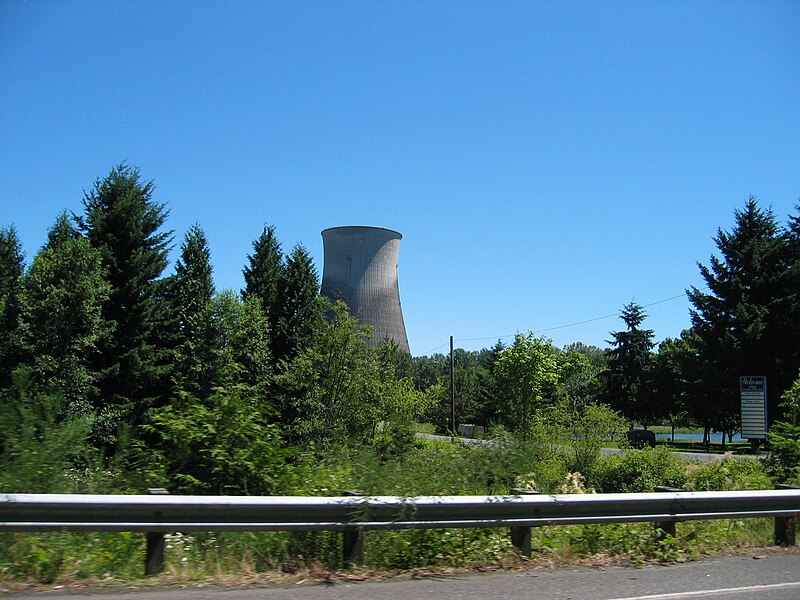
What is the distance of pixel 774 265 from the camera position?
48281mm

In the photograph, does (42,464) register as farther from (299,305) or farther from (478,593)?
(299,305)

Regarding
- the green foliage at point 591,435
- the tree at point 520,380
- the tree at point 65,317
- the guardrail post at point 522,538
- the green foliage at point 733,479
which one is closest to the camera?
the guardrail post at point 522,538

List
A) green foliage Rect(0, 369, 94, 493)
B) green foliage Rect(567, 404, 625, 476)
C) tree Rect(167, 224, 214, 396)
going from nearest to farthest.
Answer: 1. green foliage Rect(0, 369, 94, 493)
2. green foliage Rect(567, 404, 625, 476)
3. tree Rect(167, 224, 214, 396)

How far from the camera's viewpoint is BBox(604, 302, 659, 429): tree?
6184cm

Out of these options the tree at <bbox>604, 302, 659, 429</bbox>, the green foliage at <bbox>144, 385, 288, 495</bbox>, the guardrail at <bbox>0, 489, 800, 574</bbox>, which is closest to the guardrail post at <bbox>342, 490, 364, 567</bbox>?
the guardrail at <bbox>0, 489, 800, 574</bbox>

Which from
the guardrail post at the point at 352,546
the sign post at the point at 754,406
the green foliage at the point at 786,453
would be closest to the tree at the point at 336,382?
the sign post at the point at 754,406

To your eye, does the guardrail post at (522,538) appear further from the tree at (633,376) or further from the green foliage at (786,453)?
the tree at (633,376)

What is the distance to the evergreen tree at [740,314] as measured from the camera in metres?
45.8

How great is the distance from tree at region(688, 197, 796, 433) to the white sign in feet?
54.7

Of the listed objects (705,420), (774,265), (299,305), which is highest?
(774,265)

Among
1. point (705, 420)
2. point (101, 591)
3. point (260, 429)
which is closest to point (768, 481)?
point (260, 429)

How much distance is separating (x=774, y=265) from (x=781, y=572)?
49.2 metres

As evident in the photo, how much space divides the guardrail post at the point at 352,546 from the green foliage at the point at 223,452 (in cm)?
103

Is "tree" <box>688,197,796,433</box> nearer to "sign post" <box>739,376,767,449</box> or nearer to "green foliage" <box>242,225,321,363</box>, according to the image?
"sign post" <box>739,376,767,449</box>
